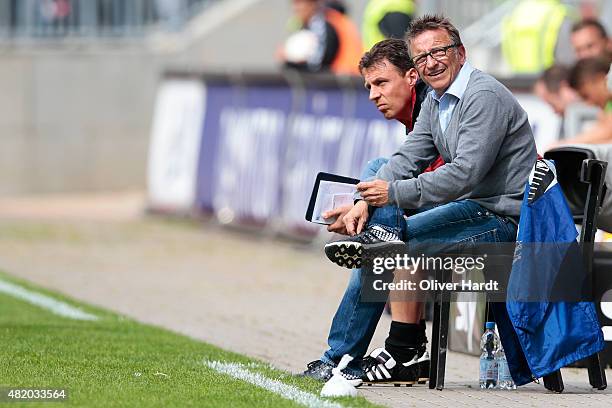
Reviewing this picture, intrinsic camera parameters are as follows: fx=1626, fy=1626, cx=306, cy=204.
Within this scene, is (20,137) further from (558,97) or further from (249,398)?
(249,398)

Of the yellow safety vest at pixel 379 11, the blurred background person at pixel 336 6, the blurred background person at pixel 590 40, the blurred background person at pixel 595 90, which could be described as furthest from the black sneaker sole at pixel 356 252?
the blurred background person at pixel 336 6

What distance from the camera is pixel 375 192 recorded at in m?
6.95

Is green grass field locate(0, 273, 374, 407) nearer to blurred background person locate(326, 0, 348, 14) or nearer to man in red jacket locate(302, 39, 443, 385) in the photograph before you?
man in red jacket locate(302, 39, 443, 385)

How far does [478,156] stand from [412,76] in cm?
68

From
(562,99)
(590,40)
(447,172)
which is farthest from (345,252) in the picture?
(590,40)

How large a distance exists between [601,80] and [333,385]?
3.99 m

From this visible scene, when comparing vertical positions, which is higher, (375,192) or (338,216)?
(375,192)

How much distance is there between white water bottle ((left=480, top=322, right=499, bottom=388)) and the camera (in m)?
7.36

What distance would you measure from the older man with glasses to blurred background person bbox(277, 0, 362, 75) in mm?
8176

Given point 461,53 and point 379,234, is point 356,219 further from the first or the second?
point 461,53

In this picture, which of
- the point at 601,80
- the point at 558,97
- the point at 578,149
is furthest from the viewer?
the point at 558,97

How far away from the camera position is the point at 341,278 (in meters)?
12.6

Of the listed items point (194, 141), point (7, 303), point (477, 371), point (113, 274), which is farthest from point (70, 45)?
point (477, 371)

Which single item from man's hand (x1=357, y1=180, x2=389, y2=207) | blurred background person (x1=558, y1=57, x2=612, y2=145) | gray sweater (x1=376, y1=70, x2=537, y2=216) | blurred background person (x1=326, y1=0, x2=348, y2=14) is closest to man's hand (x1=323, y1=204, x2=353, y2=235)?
man's hand (x1=357, y1=180, x2=389, y2=207)
